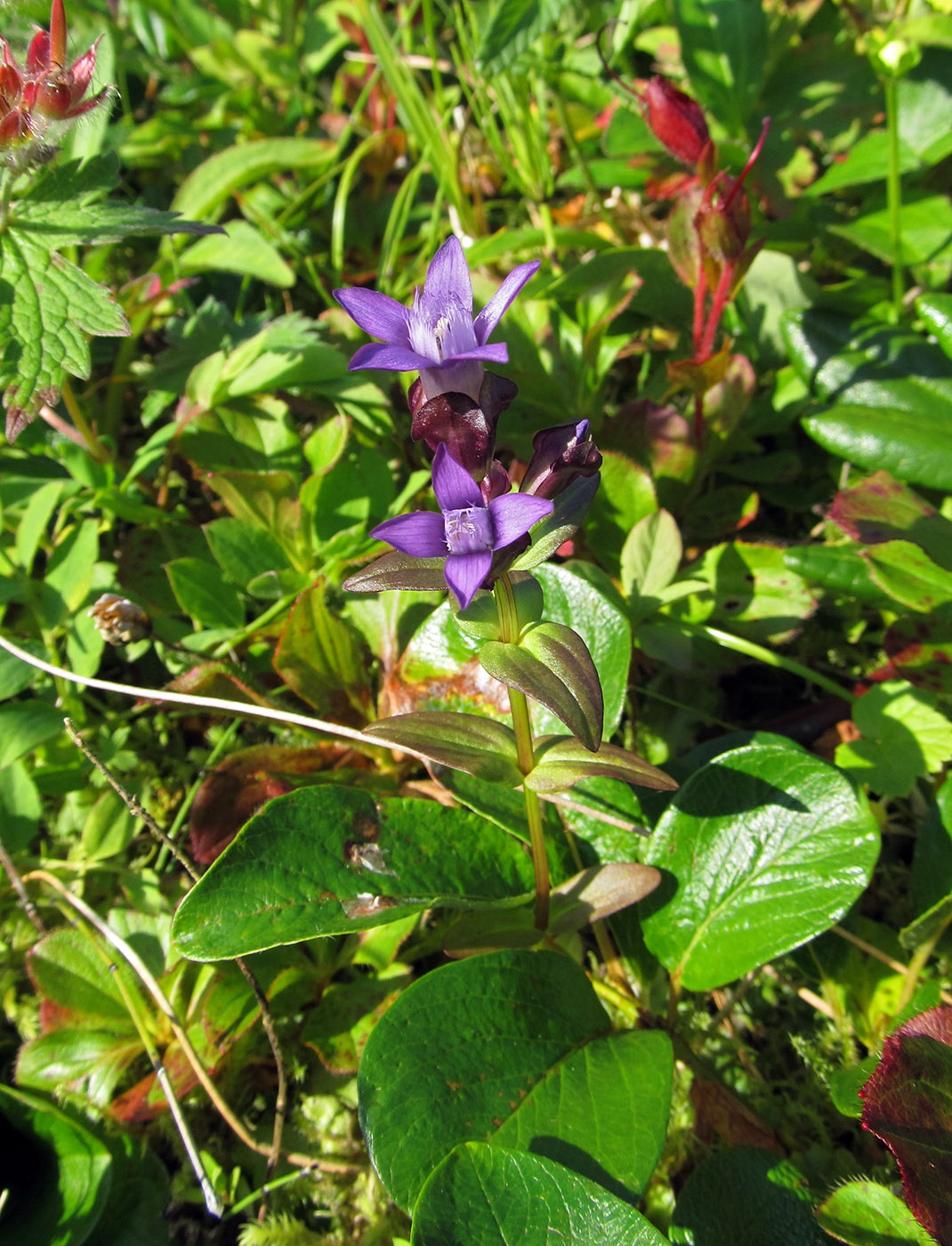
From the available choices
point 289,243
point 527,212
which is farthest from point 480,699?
point 527,212

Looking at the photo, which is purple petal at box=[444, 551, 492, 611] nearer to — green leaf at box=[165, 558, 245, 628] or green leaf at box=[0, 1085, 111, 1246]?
green leaf at box=[165, 558, 245, 628]

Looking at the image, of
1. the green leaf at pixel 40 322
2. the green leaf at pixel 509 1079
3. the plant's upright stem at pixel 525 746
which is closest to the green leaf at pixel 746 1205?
the green leaf at pixel 509 1079

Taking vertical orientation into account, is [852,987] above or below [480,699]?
below

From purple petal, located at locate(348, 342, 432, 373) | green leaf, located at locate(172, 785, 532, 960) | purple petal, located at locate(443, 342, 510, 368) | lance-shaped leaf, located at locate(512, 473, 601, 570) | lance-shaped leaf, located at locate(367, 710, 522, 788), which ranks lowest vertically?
green leaf, located at locate(172, 785, 532, 960)

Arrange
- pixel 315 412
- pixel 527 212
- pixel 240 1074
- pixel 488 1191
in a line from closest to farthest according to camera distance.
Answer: pixel 488 1191
pixel 240 1074
pixel 315 412
pixel 527 212

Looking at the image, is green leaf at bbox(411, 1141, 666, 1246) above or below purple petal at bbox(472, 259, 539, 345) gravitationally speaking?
below

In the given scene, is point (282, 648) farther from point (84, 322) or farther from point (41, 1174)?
point (41, 1174)

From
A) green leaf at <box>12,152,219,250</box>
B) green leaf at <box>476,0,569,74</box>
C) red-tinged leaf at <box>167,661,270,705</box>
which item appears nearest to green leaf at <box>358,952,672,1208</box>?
red-tinged leaf at <box>167,661,270,705</box>
